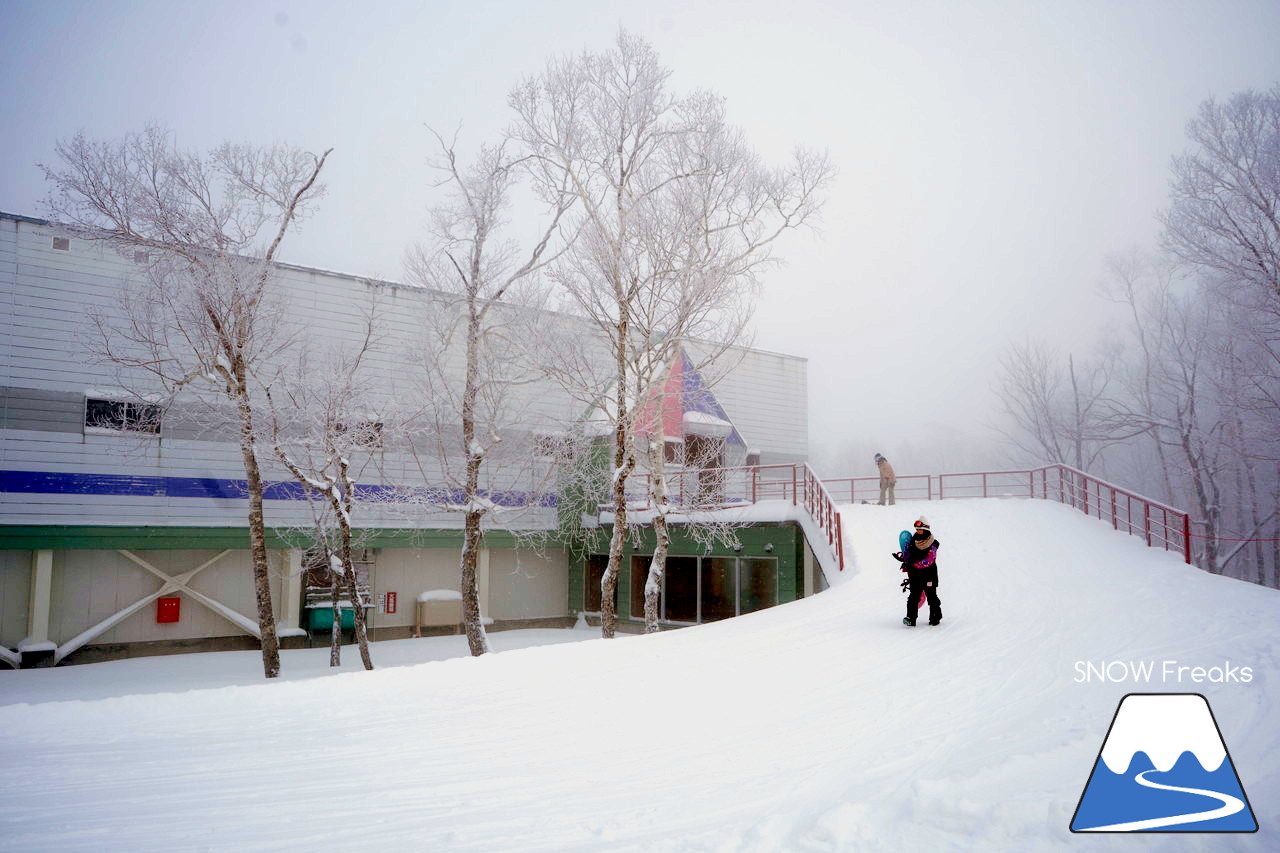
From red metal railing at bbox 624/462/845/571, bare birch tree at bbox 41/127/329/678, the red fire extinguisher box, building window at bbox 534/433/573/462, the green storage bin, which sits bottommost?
the green storage bin

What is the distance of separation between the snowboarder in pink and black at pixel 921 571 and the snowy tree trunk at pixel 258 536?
10865mm

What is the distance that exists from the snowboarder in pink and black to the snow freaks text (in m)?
2.50

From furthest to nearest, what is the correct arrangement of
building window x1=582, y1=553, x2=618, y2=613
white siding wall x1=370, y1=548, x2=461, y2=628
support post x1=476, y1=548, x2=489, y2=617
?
building window x1=582, y1=553, x2=618, y2=613 → support post x1=476, y1=548, x2=489, y2=617 → white siding wall x1=370, y1=548, x2=461, y2=628

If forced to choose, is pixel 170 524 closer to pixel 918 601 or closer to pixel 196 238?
pixel 196 238

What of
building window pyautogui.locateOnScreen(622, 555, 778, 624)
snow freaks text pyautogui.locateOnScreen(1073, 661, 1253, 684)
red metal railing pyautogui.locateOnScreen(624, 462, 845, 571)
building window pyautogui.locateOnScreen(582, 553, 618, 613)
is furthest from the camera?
building window pyautogui.locateOnScreen(582, 553, 618, 613)

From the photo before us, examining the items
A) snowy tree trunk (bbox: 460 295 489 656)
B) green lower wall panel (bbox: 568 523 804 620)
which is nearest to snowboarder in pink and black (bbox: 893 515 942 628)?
green lower wall panel (bbox: 568 523 804 620)

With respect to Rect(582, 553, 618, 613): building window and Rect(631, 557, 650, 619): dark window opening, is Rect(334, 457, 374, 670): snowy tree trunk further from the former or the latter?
Rect(582, 553, 618, 613): building window

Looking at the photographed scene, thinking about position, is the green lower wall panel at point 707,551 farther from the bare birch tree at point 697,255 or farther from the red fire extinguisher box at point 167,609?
the red fire extinguisher box at point 167,609

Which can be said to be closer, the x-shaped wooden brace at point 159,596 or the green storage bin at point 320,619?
the x-shaped wooden brace at point 159,596

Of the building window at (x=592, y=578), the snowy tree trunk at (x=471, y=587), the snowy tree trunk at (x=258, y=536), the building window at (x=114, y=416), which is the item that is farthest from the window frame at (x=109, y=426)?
the building window at (x=592, y=578)

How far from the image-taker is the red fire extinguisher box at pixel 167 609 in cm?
1766

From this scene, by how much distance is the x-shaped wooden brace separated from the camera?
16.6 m

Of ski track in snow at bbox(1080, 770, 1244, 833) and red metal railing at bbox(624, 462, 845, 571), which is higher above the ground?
red metal railing at bbox(624, 462, 845, 571)

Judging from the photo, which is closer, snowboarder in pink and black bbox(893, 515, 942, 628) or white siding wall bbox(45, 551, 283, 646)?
snowboarder in pink and black bbox(893, 515, 942, 628)
